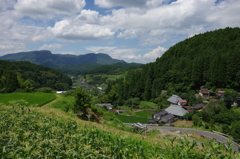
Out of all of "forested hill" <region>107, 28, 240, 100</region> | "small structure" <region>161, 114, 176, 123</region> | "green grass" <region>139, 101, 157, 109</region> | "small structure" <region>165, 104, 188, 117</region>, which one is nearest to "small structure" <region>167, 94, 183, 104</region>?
"small structure" <region>165, 104, 188, 117</region>

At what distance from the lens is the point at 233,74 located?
4103cm

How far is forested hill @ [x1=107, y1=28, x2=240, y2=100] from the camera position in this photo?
140ft

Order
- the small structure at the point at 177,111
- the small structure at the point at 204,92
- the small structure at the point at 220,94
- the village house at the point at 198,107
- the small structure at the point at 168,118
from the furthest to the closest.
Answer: the small structure at the point at 204,92 → the small structure at the point at 220,94 → the village house at the point at 198,107 → the small structure at the point at 177,111 → the small structure at the point at 168,118

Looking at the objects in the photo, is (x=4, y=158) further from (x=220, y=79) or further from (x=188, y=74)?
(x=188, y=74)

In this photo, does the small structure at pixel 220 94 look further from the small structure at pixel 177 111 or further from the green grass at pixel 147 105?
the green grass at pixel 147 105

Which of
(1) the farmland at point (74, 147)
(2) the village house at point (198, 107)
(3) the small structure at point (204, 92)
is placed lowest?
(2) the village house at point (198, 107)

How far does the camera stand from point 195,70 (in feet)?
161

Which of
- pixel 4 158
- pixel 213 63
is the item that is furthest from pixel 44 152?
pixel 213 63

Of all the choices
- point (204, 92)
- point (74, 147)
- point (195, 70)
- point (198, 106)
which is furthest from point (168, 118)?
point (74, 147)

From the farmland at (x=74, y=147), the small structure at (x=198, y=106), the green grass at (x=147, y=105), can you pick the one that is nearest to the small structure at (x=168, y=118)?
the small structure at (x=198, y=106)

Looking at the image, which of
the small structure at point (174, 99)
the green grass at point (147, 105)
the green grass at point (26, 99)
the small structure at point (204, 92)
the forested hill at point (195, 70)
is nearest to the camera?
the green grass at point (26, 99)

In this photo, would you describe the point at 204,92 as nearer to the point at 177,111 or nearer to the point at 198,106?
the point at 198,106

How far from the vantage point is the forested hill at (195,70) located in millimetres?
42594

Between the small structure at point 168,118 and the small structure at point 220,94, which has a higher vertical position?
the small structure at point 220,94
